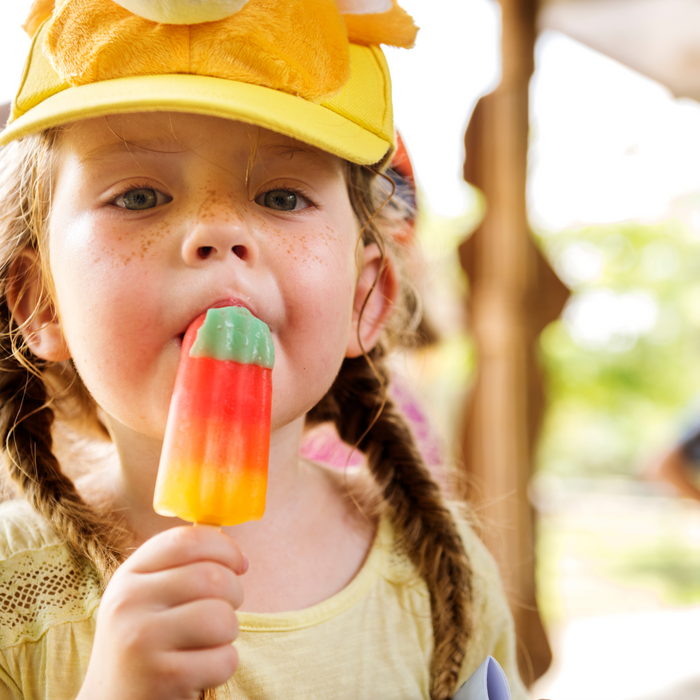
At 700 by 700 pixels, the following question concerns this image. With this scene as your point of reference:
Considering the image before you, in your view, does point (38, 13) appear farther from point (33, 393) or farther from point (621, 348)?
point (621, 348)

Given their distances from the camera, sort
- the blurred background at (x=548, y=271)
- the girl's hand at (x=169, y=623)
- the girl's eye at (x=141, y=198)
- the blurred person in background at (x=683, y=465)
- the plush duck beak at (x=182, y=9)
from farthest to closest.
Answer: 1. the blurred background at (x=548, y=271)
2. the blurred person in background at (x=683, y=465)
3. the girl's eye at (x=141, y=198)
4. the plush duck beak at (x=182, y=9)
5. the girl's hand at (x=169, y=623)

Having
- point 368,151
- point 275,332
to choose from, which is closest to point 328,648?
point 275,332

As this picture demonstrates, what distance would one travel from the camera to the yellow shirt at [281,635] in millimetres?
1022

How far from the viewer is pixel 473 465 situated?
3.86 m

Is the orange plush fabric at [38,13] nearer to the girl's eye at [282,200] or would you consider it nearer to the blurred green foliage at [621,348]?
the girl's eye at [282,200]

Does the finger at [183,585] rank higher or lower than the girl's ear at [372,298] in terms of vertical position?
lower

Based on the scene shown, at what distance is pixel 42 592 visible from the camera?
3.49 ft

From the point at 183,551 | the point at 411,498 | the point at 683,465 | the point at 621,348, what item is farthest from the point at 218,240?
the point at 621,348

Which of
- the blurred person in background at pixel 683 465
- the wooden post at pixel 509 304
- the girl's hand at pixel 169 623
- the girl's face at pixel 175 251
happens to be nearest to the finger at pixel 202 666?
the girl's hand at pixel 169 623

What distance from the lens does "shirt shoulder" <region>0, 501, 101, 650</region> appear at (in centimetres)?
104

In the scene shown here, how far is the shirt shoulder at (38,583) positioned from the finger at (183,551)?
13.9 inches

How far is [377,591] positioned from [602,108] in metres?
6.67

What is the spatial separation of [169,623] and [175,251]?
18.7 inches

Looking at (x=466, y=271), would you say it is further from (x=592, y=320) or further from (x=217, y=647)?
(x=592, y=320)
